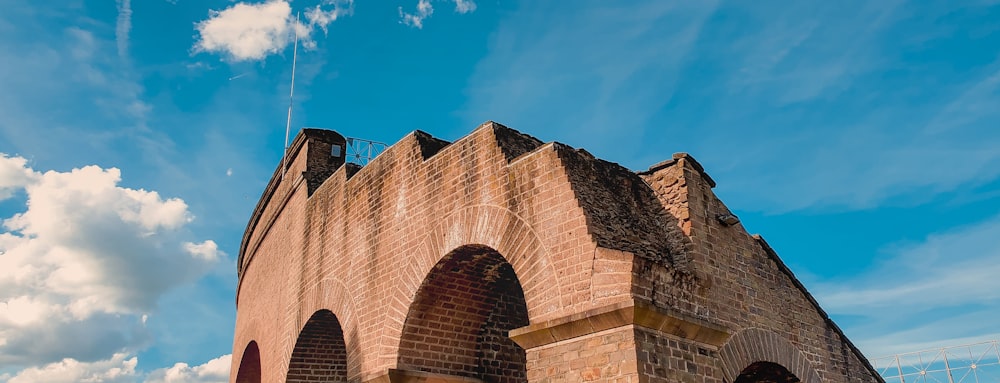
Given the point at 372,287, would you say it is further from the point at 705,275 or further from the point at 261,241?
the point at 261,241

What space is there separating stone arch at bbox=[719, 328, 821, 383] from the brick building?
0.07 feet

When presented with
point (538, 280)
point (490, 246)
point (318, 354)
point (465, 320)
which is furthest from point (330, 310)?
point (538, 280)

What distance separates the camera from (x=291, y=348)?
38.8 feet

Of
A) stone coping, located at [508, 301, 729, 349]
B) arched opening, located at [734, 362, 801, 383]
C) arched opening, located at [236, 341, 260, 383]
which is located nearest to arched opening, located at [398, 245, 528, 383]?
stone coping, located at [508, 301, 729, 349]

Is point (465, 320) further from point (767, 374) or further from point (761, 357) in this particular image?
point (767, 374)

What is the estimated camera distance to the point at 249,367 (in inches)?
669

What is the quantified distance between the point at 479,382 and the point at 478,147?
106 inches

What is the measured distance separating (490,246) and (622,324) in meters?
1.93

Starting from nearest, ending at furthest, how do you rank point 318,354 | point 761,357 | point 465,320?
1. point 761,357
2. point 465,320
3. point 318,354

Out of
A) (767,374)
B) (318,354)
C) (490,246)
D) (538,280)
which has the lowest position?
(767,374)

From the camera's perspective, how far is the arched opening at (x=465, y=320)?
28.3 feet

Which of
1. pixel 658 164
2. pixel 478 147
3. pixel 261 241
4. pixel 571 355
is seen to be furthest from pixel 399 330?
pixel 261 241

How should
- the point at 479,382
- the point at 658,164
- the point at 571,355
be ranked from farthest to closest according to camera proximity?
the point at 479,382
the point at 658,164
the point at 571,355

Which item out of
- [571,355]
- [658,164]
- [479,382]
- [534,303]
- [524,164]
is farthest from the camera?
[479,382]
